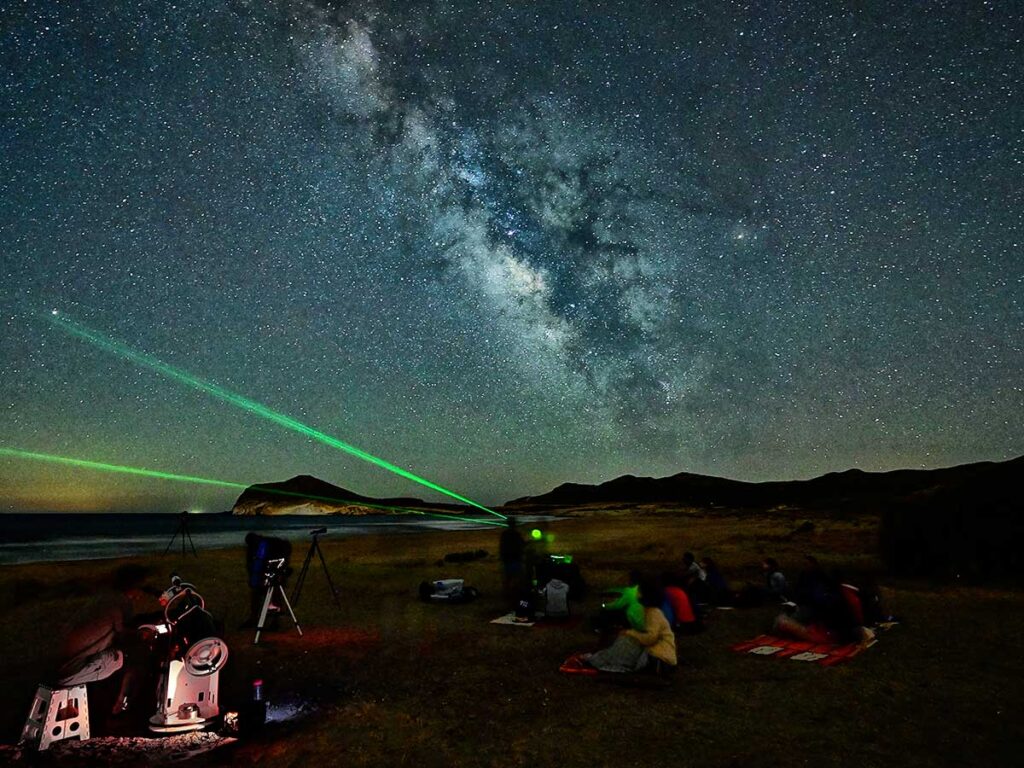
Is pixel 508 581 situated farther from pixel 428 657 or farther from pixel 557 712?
pixel 557 712

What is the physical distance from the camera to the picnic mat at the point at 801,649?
1026 centimetres

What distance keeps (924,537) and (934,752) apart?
55.9 ft

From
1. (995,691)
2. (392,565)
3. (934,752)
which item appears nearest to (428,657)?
(934,752)

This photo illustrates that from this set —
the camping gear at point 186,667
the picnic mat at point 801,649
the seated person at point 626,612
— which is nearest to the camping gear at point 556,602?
the seated person at point 626,612

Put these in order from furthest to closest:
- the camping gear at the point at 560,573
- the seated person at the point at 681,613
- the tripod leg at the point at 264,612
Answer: the camping gear at the point at 560,573 < the seated person at the point at 681,613 < the tripod leg at the point at 264,612

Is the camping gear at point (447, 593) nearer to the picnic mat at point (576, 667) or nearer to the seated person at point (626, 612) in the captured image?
the seated person at point (626, 612)

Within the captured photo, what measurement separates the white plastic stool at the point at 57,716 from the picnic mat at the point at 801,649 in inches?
381

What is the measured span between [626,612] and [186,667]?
679 cm

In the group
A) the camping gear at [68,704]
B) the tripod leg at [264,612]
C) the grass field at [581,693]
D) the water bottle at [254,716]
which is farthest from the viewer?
the tripod leg at [264,612]

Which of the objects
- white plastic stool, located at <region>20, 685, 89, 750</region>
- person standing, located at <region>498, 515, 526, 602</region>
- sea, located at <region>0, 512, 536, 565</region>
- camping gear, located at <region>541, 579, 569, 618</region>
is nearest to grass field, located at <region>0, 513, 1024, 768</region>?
person standing, located at <region>498, 515, 526, 602</region>

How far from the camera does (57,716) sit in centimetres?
634

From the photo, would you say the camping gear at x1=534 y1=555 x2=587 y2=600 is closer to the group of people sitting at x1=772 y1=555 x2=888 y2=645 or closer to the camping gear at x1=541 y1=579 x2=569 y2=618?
the camping gear at x1=541 y1=579 x2=569 y2=618

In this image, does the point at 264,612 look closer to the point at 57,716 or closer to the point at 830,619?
the point at 57,716

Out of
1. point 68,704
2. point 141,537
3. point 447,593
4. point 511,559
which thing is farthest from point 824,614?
point 141,537
